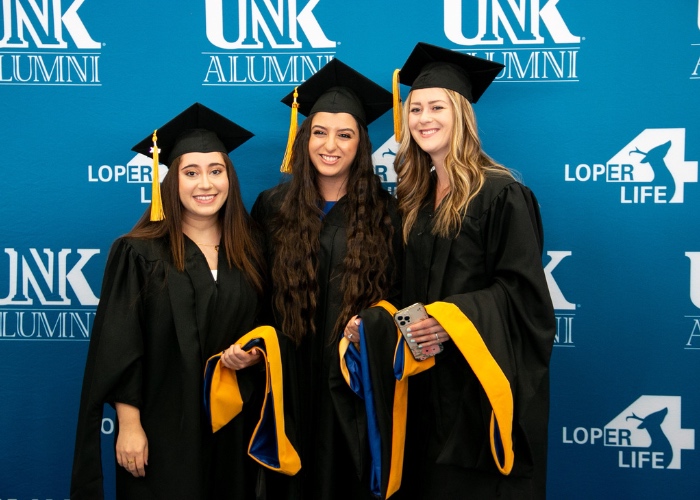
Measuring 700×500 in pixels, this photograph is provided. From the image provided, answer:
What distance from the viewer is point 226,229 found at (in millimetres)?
2461

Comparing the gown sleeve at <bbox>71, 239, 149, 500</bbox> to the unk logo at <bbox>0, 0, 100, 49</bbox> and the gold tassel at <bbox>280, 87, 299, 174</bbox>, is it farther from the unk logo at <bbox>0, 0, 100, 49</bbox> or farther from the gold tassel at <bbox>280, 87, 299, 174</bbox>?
the unk logo at <bbox>0, 0, 100, 49</bbox>

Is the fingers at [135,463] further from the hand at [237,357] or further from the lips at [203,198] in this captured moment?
the lips at [203,198]

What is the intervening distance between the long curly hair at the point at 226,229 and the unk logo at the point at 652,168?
1.69m

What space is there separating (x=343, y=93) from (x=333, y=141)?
0.22 meters

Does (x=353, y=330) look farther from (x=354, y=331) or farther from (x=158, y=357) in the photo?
(x=158, y=357)

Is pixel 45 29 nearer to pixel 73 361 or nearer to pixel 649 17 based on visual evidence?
pixel 73 361

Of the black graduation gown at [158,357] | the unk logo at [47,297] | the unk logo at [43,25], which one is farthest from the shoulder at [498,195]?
the unk logo at [43,25]

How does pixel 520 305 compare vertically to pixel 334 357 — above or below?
above

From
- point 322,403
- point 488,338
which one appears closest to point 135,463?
point 322,403

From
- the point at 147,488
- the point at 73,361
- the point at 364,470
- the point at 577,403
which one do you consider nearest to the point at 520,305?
the point at 364,470

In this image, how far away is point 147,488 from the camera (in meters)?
2.37

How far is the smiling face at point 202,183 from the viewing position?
2.40m

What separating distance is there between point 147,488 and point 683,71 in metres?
2.93

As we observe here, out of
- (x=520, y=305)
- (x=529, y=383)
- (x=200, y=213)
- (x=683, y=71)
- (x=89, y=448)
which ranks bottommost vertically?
(x=89, y=448)
